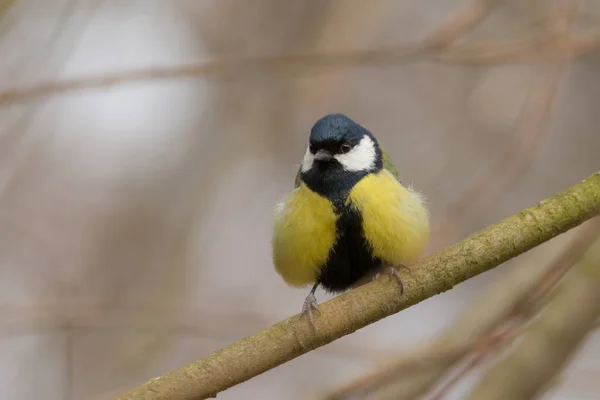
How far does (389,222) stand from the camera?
96.9 inches

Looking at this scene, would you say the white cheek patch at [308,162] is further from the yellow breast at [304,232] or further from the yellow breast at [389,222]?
the yellow breast at [389,222]

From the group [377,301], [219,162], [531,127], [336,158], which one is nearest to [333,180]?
[336,158]

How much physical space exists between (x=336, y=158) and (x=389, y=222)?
30cm

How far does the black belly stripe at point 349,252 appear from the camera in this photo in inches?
97.2

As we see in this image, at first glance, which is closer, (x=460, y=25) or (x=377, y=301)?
(x=377, y=301)

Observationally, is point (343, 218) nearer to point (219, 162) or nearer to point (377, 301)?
point (377, 301)

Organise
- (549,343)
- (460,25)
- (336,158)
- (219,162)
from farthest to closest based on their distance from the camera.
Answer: (219,162) < (460,25) < (336,158) < (549,343)

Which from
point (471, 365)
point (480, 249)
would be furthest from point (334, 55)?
point (471, 365)

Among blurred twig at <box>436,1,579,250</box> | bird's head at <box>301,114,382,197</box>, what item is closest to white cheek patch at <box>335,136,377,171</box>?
bird's head at <box>301,114,382,197</box>

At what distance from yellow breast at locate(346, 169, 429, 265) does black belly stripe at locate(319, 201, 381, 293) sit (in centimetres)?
2

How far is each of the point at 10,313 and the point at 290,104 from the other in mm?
2073

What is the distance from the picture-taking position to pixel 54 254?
4.35 m

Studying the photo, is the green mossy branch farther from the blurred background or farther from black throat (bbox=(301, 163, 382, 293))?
the blurred background

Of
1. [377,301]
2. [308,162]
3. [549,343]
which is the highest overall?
[308,162]
